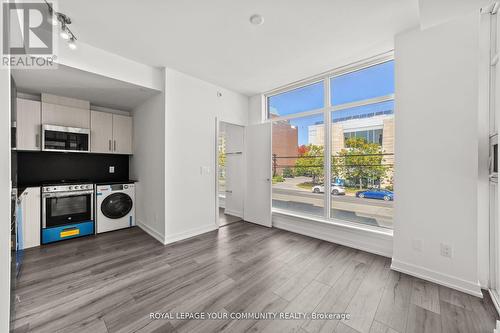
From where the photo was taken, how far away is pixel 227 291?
2.01 meters

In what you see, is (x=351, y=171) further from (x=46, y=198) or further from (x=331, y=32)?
(x=46, y=198)

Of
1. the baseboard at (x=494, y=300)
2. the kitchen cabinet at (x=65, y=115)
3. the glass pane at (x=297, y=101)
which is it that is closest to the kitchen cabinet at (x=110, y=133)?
Answer: the kitchen cabinet at (x=65, y=115)

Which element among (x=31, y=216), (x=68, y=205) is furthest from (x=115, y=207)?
(x=31, y=216)

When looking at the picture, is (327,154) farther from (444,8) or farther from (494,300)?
(494,300)

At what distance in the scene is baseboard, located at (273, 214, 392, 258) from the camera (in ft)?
9.07

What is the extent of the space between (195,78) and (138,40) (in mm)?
1137

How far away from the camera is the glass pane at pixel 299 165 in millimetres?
3609

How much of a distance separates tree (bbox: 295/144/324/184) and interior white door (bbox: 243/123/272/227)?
2.10 ft

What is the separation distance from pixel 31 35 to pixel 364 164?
4545 millimetres

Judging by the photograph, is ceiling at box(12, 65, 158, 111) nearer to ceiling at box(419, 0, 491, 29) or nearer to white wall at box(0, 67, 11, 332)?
white wall at box(0, 67, 11, 332)

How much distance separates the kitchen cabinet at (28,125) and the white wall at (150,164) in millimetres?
1414

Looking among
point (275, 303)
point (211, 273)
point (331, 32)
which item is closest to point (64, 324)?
point (211, 273)

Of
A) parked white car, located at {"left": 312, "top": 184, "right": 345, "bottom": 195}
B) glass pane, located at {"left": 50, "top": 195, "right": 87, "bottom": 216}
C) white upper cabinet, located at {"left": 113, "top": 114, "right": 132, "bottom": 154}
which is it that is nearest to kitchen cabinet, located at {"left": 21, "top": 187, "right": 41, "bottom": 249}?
glass pane, located at {"left": 50, "top": 195, "right": 87, "bottom": 216}

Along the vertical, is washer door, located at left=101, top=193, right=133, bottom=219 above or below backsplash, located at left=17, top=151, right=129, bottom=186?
below
